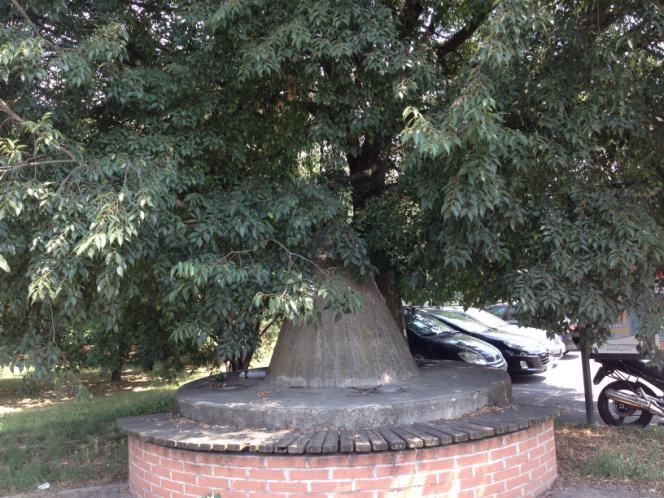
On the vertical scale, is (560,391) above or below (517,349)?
below

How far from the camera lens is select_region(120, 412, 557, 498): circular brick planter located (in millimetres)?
4734

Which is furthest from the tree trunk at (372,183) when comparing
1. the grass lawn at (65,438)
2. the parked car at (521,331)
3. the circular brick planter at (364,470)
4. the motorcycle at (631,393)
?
the parked car at (521,331)

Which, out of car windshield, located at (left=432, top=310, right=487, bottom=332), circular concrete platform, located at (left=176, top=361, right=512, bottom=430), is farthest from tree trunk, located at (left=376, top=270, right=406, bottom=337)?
car windshield, located at (left=432, top=310, right=487, bottom=332)

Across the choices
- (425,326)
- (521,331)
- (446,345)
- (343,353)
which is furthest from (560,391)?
(343,353)

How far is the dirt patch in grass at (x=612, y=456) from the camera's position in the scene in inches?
231

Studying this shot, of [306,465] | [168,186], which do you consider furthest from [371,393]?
[168,186]

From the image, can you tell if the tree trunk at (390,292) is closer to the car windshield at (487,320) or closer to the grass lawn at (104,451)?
the grass lawn at (104,451)

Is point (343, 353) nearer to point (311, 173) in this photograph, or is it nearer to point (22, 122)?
point (311, 173)

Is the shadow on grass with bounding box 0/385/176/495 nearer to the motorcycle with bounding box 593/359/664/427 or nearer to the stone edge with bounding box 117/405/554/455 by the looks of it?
the stone edge with bounding box 117/405/554/455

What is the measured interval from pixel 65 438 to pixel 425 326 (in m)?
7.64

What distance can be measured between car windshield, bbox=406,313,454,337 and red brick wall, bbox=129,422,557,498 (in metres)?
8.00

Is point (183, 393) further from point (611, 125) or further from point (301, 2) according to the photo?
point (611, 125)

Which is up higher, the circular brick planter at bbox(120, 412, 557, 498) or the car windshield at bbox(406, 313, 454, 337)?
the car windshield at bbox(406, 313, 454, 337)

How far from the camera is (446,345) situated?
1273 cm
